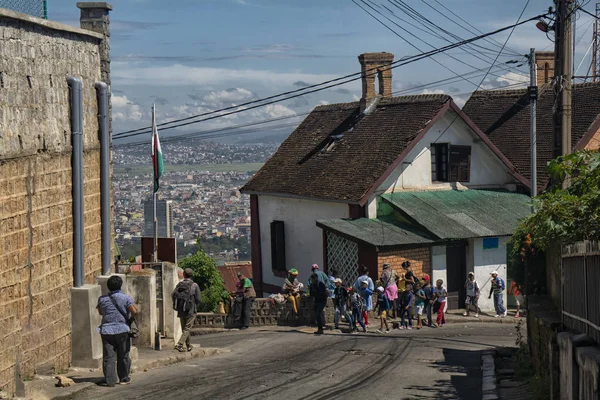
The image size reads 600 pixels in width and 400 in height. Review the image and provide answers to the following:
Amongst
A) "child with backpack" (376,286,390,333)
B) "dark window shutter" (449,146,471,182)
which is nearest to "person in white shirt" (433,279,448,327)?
"child with backpack" (376,286,390,333)

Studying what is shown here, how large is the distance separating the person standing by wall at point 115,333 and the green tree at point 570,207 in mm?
5520

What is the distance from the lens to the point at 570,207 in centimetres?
1296

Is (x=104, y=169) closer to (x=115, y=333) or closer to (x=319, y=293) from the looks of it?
(x=115, y=333)

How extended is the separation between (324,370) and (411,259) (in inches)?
A: 490

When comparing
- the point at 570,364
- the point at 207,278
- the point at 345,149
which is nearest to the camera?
the point at 570,364

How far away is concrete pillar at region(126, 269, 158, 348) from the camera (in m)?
17.3

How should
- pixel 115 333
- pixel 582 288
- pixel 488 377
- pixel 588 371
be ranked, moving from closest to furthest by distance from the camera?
pixel 588 371, pixel 582 288, pixel 115 333, pixel 488 377

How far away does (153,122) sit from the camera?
22.2 m

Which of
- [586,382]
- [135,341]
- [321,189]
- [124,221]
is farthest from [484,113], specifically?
[124,221]

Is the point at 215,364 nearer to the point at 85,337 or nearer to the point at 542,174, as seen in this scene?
the point at 85,337

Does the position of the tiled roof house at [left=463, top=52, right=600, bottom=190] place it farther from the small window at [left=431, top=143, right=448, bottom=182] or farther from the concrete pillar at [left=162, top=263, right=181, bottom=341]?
the concrete pillar at [left=162, top=263, right=181, bottom=341]

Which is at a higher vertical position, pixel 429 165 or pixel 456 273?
pixel 429 165

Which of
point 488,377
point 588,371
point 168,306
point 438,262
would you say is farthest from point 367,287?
point 588,371

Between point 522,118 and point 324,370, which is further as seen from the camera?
point 522,118
